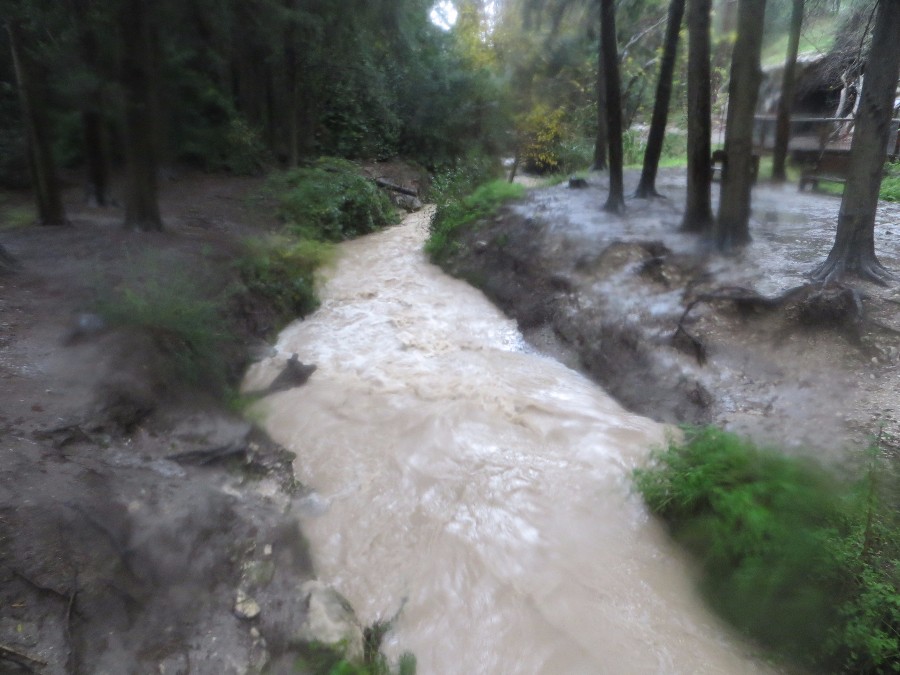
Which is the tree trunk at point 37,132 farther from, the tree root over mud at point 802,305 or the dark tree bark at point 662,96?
the dark tree bark at point 662,96

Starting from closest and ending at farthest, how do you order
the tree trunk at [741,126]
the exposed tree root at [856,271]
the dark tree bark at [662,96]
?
the exposed tree root at [856,271], the tree trunk at [741,126], the dark tree bark at [662,96]

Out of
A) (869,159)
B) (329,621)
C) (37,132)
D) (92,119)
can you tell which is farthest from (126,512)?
(92,119)

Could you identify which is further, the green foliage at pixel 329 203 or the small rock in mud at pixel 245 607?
the green foliage at pixel 329 203

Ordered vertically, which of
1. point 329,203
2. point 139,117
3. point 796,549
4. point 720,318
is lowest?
point 796,549

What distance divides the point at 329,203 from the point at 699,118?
9.05 m

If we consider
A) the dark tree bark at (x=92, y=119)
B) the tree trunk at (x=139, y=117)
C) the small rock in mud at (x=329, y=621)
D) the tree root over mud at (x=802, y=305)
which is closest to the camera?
the small rock in mud at (x=329, y=621)

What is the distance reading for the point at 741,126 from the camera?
27.6ft

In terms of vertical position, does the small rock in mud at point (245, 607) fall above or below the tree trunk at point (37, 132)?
below

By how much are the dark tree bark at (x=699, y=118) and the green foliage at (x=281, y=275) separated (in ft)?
21.7

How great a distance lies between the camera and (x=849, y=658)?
364cm

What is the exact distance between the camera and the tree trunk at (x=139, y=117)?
924 centimetres

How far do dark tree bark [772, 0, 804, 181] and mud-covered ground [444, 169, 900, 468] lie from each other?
164 cm

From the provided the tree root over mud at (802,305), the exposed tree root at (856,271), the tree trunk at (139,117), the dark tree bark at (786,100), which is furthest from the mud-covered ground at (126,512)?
the dark tree bark at (786,100)

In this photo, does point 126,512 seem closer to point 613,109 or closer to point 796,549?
point 796,549
